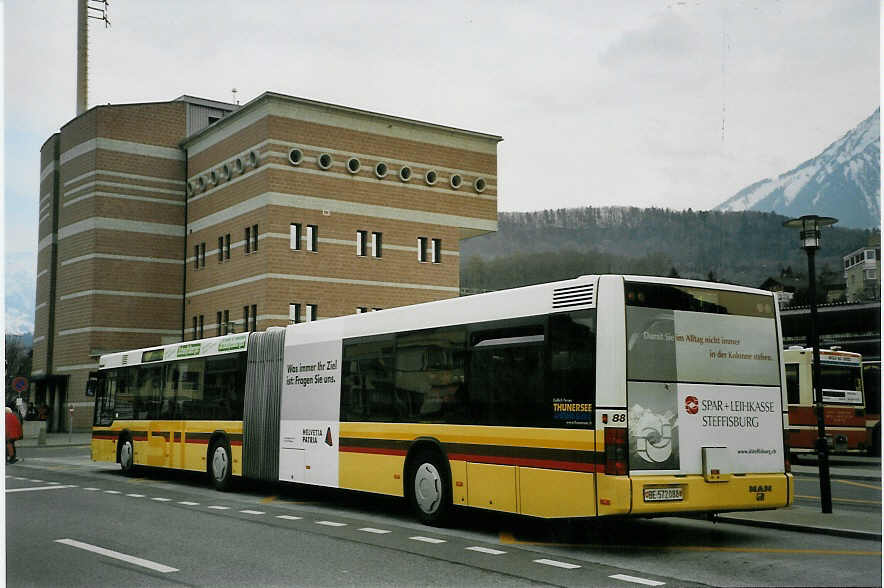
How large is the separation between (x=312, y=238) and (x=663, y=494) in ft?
118

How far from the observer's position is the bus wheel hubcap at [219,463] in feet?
55.9

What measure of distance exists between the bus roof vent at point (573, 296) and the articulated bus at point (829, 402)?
53.3 ft

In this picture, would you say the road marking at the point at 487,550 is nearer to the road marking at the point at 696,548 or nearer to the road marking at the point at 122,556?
the road marking at the point at 696,548

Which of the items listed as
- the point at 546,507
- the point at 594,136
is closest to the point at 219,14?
the point at 594,136

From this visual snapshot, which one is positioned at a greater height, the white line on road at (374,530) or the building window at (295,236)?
the building window at (295,236)

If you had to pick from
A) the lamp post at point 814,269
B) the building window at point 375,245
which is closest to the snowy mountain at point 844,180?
the lamp post at point 814,269

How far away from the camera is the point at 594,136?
16.1 meters

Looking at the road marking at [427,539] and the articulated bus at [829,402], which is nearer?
the road marking at [427,539]

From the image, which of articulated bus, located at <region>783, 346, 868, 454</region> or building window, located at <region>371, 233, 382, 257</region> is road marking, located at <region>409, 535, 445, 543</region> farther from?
building window, located at <region>371, 233, 382, 257</region>

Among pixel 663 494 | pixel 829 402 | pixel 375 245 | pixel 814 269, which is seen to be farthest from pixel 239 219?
pixel 663 494

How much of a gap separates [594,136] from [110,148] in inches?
1589

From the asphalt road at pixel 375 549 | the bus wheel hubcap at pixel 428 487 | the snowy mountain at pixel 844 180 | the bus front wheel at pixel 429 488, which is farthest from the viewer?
the snowy mountain at pixel 844 180

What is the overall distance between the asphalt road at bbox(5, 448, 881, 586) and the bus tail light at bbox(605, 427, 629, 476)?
2.81 feet

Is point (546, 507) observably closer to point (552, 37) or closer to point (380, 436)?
point (380, 436)
